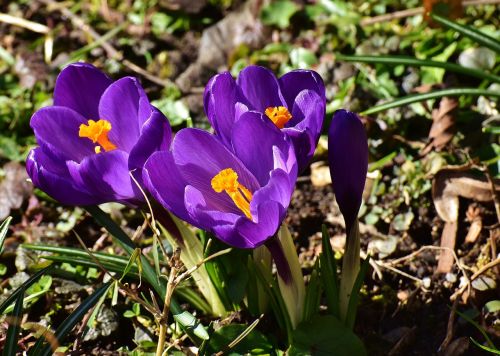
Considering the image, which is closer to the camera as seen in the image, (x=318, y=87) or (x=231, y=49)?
(x=318, y=87)

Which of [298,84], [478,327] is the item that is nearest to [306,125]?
[298,84]

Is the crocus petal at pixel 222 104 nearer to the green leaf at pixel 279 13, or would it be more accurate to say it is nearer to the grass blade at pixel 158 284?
the grass blade at pixel 158 284

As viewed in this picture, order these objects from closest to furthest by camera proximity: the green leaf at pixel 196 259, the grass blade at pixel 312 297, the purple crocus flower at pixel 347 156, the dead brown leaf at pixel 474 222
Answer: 1. the purple crocus flower at pixel 347 156
2. the grass blade at pixel 312 297
3. the green leaf at pixel 196 259
4. the dead brown leaf at pixel 474 222

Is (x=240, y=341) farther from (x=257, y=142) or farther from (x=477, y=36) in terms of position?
(x=477, y=36)

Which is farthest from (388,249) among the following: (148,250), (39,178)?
(39,178)

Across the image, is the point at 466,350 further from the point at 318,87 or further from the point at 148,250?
the point at 148,250

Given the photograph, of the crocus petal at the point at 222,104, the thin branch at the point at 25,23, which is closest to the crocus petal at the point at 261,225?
the crocus petal at the point at 222,104
